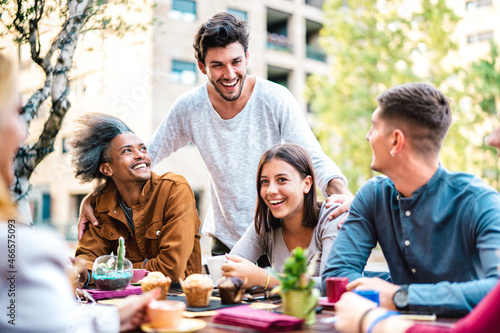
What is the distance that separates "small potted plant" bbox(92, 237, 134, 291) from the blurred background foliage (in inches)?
400

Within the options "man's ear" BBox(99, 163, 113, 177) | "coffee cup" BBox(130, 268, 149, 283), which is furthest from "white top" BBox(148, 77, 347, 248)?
"coffee cup" BBox(130, 268, 149, 283)

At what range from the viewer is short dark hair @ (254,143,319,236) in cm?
246

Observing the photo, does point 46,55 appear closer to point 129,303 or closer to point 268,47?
point 129,303

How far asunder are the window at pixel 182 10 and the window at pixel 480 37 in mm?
12841

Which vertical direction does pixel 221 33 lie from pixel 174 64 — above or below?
below

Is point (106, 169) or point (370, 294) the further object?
point (106, 169)

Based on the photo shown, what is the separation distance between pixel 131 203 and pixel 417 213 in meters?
1.62

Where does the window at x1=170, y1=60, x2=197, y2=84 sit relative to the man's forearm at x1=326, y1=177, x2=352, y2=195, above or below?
above

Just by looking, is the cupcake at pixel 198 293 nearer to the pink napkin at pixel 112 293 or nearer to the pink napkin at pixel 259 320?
the pink napkin at pixel 259 320

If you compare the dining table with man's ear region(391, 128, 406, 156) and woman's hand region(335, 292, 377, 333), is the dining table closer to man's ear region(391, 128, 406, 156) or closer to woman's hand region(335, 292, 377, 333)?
woman's hand region(335, 292, 377, 333)

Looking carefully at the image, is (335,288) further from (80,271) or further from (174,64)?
(174,64)

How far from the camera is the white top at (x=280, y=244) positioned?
7.52 feet

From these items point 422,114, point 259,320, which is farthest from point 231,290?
point 422,114

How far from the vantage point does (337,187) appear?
100 inches
